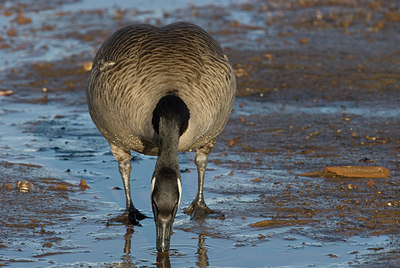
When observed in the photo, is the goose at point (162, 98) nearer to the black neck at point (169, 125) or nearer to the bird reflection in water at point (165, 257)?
the black neck at point (169, 125)

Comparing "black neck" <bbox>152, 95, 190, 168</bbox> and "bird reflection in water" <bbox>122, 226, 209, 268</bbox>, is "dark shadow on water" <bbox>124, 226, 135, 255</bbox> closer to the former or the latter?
"bird reflection in water" <bbox>122, 226, 209, 268</bbox>

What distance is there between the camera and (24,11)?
17.7 meters

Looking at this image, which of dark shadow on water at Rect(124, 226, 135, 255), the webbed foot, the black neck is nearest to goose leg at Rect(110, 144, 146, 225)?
dark shadow on water at Rect(124, 226, 135, 255)

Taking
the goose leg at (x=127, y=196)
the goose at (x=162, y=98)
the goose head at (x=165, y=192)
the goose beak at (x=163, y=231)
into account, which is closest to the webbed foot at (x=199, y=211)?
the goose at (x=162, y=98)

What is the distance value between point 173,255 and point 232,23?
10504 mm

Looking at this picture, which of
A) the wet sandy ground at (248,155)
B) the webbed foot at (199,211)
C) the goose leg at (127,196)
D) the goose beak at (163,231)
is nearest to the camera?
the goose beak at (163,231)

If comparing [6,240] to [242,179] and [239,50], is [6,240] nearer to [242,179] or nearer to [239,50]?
[242,179]

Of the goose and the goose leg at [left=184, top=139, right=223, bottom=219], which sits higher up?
the goose

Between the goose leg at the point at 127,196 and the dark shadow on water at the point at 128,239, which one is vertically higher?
the goose leg at the point at 127,196

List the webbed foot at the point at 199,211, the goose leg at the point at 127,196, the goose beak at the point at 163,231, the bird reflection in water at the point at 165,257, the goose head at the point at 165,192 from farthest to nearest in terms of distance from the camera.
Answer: the webbed foot at the point at 199,211 → the goose leg at the point at 127,196 → the bird reflection in water at the point at 165,257 → the goose beak at the point at 163,231 → the goose head at the point at 165,192

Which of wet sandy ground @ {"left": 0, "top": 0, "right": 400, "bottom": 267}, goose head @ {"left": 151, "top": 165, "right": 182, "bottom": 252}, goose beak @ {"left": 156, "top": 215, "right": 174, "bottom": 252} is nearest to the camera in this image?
goose head @ {"left": 151, "top": 165, "right": 182, "bottom": 252}

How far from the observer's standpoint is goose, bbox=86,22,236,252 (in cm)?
518

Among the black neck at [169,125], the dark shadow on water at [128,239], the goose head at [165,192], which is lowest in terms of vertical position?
the dark shadow on water at [128,239]

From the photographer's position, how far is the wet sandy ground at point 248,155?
5750 mm
